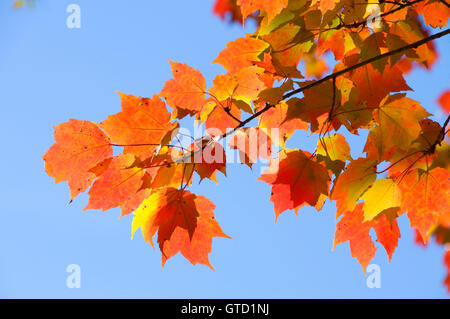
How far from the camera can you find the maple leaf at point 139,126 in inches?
45.4

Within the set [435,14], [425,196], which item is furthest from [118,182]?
[435,14]

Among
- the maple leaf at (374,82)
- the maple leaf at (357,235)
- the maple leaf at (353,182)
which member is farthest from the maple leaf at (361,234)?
the maple leaf at (374,82)

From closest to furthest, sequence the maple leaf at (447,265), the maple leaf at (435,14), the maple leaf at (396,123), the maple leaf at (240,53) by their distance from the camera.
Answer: the maple leaf at (396,123), the maple leaf at (240,53), the maple leaf at (435,14), the maple leaf at (447,265)

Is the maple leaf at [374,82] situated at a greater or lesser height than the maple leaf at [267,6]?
lesser

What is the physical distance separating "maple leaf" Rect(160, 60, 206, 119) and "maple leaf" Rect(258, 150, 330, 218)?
32cm

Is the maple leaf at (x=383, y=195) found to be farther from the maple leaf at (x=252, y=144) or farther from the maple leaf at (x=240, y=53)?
the maple leaf at (x=240, y=53)

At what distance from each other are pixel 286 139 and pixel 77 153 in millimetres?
665

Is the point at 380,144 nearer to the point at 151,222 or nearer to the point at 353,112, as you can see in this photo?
the point at 353,112

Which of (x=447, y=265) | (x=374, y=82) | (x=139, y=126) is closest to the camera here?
(x=139, y=126)

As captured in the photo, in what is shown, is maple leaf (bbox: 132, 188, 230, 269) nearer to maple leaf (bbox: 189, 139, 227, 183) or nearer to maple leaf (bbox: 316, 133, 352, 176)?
maple leaf (bbox: 189, 139, 227, 183)

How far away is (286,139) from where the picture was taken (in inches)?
53.5

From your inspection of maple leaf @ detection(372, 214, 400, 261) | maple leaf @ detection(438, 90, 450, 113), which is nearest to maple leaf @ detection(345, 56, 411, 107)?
maple leaf @ detection(372, 214, 400, 261)

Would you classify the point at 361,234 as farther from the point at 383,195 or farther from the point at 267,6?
the point at 267,6

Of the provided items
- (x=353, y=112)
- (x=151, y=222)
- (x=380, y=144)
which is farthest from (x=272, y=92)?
(x=151, y=222)
